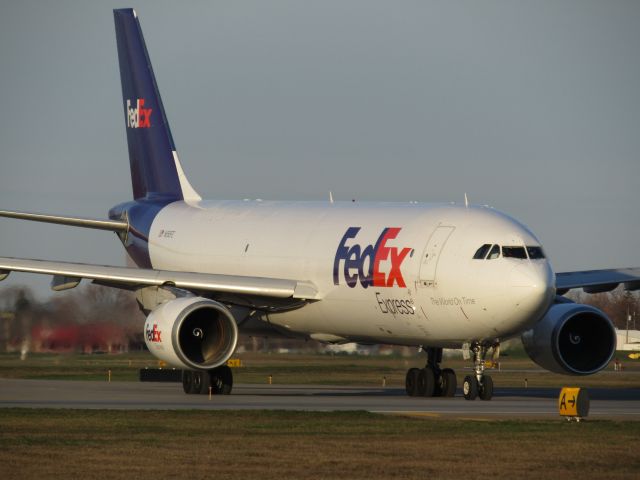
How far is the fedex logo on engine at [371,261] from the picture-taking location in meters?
31.8

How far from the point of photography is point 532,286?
95.3ft

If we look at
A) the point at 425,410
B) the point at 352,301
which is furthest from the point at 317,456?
the point at 352,301

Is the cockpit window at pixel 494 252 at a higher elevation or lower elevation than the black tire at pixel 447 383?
higher

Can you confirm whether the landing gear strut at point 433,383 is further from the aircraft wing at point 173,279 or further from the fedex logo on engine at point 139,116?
the fedex logo on engine at point 139,116

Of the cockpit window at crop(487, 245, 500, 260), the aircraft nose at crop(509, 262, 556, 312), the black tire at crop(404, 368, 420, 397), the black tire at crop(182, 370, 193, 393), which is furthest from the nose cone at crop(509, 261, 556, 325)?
the black tire at crop(182, 370, 193, 393)

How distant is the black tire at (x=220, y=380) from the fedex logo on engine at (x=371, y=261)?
344cm

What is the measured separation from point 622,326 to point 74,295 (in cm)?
4977

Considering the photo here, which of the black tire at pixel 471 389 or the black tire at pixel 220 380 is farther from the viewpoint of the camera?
the black tire at pixel 220 380

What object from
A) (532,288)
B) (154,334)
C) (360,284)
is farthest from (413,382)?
(154,334)

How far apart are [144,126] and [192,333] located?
12802mm

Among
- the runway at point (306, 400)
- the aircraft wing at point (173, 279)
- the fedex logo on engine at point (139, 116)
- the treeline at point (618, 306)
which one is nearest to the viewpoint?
the runway at point (306, 400)

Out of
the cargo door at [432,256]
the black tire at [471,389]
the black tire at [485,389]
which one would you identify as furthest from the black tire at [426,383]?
the cargo door at [432,256]

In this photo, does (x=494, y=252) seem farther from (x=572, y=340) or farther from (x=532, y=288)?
(x=572, y=340)

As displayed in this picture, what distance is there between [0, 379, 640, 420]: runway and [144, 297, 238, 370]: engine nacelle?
2.93ft
